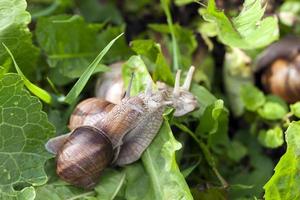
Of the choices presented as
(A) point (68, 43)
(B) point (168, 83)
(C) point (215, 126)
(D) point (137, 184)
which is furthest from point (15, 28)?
(C) point (215, 126)

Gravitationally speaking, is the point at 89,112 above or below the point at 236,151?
above

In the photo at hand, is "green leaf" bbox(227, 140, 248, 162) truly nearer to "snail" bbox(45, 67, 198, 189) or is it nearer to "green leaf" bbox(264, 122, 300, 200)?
"snail" bbox(45, 67, 198, 189)

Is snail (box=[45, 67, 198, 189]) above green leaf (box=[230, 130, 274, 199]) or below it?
above

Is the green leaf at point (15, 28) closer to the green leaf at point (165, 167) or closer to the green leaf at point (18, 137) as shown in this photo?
the green leaf at point (18, 137)

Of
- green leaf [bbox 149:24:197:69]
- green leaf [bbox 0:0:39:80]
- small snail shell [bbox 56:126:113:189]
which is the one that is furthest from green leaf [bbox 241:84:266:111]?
green leaf [bbox 0:0:39:80]

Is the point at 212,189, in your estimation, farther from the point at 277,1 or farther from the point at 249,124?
the point at 277,1

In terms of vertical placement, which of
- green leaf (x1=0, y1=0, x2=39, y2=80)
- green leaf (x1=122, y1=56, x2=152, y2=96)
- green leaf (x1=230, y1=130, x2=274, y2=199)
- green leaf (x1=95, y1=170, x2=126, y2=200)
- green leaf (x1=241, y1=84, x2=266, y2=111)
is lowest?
green leaf (x1=230, y1=130, x2=274, y2=199)

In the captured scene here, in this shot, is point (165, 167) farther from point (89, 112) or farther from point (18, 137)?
point (18, 137)
